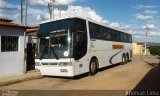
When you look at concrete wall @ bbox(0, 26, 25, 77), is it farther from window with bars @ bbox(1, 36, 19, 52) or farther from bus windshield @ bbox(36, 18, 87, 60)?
bus windshield @ bbox(36, 18, 87, 60)

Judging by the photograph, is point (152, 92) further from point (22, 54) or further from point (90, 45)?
point (22, 54)

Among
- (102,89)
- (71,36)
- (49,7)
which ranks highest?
(49,7)

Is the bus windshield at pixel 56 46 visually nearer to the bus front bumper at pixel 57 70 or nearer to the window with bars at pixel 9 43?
the bus front bumper at pixel 57 70

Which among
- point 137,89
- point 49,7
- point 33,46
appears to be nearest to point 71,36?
point 137,89

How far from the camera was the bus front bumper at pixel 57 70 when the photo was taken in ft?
44.2

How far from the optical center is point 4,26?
15.1m

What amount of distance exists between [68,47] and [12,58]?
171 inches

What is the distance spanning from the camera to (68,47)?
13461mm

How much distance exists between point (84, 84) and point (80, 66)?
1555 mm

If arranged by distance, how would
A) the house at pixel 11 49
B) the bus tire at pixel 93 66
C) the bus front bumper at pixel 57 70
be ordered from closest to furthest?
the bus front bumper at pixel 57 70
the house at pixel 11 49
the bus tire at pixel 93 66

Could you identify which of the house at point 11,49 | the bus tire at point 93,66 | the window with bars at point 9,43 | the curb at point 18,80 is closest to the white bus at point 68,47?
the bus tire at point 93,66

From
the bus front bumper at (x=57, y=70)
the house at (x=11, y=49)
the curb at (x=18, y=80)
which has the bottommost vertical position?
the curb at (x=18, y=80)

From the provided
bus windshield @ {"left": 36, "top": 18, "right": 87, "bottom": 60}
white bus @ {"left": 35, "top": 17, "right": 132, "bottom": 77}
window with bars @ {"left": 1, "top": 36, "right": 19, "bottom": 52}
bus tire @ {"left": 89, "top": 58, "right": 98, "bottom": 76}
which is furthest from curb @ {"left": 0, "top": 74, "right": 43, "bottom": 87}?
bus tire @ {"left": 89, "top": 58, "right": 98, "bottom": 76}

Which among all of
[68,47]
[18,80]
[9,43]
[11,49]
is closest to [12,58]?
[11,49]
